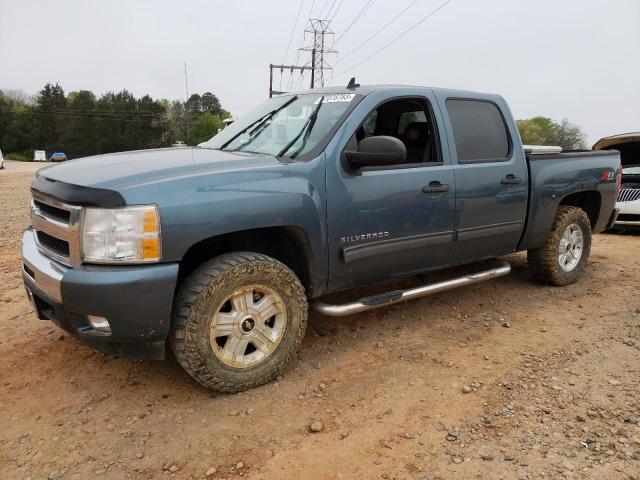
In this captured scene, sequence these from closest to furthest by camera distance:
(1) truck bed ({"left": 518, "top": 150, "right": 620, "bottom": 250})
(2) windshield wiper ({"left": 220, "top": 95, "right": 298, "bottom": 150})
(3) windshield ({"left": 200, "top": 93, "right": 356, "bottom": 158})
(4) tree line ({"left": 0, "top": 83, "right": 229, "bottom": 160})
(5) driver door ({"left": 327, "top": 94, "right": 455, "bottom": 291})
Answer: (5) driver door ({"left": 327, "top": 94, "right": 455, "bottom": 291}) < (3) windshield ({"left": 200, "top": 93, "right": 356, "bottom": 158}) < (2) windshield wiper ({"left": 220, "top": 95, "right": 298, "bottom": 150}) < (1) truck bed ({"left": 518, "top": 150, "right": 620, "bottom": 250}) < (4) tree line ({"left": 0, "top": 83, "right": 229, "bottom": 160})

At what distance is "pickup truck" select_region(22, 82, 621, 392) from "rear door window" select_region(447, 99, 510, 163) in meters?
0.01

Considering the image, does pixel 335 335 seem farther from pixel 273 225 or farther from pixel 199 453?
pixel 199 453

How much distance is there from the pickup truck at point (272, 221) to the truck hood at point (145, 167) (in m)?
0.01

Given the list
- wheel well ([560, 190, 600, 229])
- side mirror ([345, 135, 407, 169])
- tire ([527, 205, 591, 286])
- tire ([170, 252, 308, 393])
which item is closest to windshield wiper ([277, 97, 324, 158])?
side mirror ([345, 135, 407, 169])

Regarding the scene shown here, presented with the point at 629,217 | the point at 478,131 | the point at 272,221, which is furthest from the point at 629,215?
the point at 272,221

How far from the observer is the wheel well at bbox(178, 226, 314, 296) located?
2916 millimetres

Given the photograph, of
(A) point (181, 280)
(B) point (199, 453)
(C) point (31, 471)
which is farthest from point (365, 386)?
(C) point (31, 471)

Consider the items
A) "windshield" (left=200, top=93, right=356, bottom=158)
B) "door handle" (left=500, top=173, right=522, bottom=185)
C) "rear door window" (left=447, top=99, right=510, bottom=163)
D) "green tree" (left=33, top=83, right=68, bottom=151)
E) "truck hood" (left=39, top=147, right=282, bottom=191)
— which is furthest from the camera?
"green tree" (left=33, top=83, right=68, bottom=151)

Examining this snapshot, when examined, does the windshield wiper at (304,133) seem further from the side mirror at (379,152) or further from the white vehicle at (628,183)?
the white vehicle at (628,183)

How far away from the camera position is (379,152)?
9.77 ft

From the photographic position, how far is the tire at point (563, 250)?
4633mm

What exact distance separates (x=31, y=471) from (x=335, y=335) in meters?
2.10

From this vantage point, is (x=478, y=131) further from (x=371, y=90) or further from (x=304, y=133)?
(x=304, y=133)

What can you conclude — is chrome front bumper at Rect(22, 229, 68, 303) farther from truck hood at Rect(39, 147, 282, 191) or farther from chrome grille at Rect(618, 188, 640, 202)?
chrome grille at Rect(618, 188, 640, 202)
